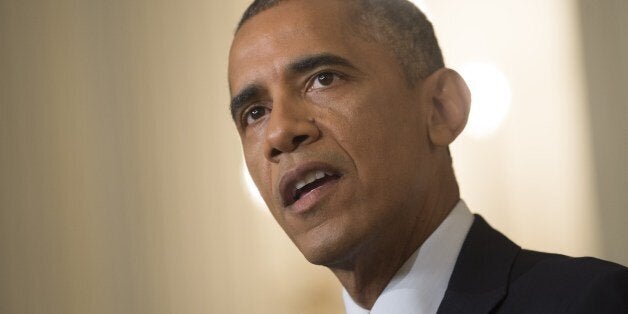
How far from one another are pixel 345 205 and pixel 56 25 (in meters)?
1.49

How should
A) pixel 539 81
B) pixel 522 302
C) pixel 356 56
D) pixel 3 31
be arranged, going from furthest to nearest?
pixel 3 31
pixel 539 81
pixel 356 56
pixel 522 302

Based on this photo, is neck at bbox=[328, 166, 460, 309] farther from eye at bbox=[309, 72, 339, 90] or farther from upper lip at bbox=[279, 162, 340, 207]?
eye at bbox=[309, 72, 339, 90]

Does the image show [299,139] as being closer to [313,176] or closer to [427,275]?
[313,176]

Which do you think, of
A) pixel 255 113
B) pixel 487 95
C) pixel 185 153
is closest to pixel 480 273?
pixel 255 113

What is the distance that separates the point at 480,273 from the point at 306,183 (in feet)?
1.00

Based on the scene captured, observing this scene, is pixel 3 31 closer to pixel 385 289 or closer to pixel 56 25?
pixel 56 25

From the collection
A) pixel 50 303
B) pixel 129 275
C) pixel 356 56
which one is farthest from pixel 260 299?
pixel 356 56

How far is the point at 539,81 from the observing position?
1.92 meters

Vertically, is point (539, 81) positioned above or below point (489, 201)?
above

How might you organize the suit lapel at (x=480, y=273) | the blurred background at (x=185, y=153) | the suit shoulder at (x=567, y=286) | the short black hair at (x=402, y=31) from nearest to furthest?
the suit shoulder at (x=567, y=286) < the suit lapel at (x=480, y=273) < the short black hair at (x=402, y=31) < the blurred background at (x=185, y=153)

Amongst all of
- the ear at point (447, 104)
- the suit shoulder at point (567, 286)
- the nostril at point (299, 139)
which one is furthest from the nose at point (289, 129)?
the suit shoulder at point (567, 286)

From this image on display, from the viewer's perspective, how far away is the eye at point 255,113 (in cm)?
115

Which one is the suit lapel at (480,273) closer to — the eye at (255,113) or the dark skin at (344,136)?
the dark skin at (344,136)

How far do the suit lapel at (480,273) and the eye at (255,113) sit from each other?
0.41 m
